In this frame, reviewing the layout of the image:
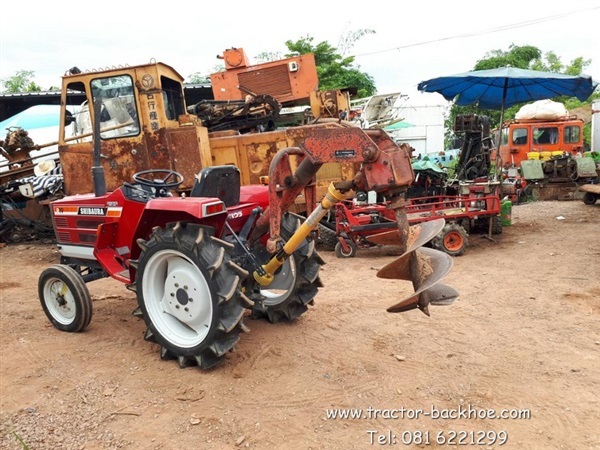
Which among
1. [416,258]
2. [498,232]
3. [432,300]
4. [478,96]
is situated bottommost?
[498,232]

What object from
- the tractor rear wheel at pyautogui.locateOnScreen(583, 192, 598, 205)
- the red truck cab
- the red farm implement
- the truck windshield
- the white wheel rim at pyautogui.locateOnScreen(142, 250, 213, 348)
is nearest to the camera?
the white wheel rim at pyautogui.locateOnScreen(142, 250, 213, 348)

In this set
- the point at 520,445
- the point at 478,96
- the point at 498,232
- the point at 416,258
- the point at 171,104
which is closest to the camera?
the point at 520,445

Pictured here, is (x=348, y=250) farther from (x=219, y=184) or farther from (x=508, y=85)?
(x=508, y=85)

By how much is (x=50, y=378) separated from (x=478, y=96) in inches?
385

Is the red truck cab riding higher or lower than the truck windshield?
lower

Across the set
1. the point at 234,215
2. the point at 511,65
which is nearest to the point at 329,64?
the point at 511,65

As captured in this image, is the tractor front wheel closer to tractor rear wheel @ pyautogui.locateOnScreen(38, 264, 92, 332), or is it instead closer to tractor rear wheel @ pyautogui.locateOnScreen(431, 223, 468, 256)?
tractor rear wheel @ pyautogui.locateOnScreen(431, 223, 468, 256)

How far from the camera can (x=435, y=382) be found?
322cm

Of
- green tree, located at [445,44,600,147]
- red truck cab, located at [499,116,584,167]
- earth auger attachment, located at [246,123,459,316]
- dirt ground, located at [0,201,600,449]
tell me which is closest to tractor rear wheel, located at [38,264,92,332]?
dirt ground, located at [0,201,600,449]

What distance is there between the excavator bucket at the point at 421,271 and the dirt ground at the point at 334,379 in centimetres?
61

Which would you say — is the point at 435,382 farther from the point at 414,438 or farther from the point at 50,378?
the point at 50,378

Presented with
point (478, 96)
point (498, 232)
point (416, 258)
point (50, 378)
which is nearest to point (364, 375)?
point (416, 258)

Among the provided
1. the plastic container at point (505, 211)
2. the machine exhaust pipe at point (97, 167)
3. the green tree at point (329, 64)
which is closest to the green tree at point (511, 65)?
the green tree at point (329, 64)

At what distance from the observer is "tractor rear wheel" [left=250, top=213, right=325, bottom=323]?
13.5ft
